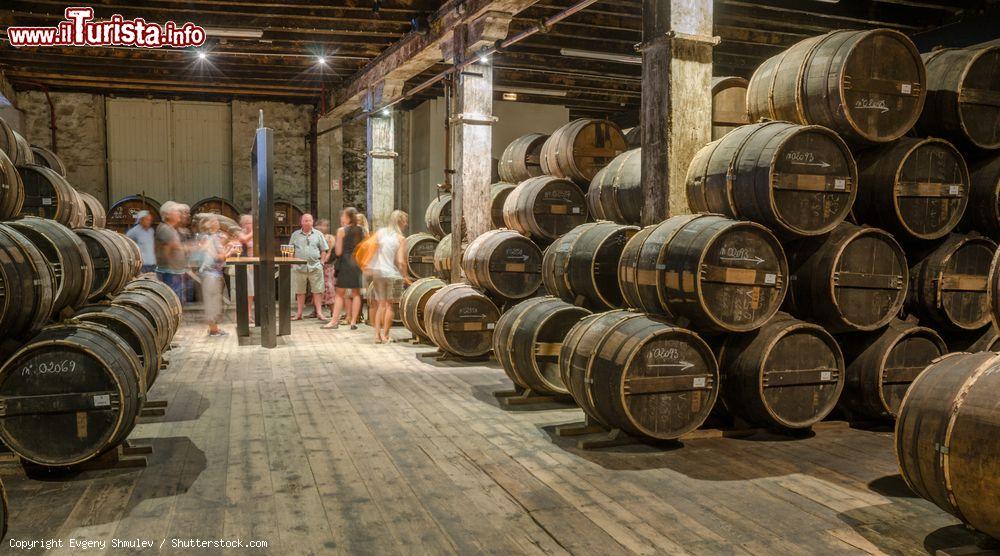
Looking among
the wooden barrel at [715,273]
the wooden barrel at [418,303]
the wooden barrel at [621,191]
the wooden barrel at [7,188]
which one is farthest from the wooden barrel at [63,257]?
the wooden barrel at [418,303]

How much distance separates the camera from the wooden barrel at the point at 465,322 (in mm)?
8219

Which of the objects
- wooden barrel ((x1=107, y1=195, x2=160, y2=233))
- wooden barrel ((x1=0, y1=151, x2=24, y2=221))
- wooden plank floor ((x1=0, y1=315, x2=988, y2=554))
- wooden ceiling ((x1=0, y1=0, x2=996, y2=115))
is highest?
wooden ceiling ((x1=0, y1=0, x2=996, y2=115))

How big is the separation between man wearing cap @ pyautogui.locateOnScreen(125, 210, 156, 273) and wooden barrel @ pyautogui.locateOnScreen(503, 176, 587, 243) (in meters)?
5.00

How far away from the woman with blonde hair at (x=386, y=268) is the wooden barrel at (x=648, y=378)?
16.9ft

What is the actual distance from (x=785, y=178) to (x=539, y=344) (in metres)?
2.26

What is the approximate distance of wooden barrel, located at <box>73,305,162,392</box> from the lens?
542cm

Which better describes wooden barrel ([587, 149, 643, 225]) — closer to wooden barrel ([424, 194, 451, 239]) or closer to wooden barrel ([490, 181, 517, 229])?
wooden barrel ([490, 181, 517, 229])

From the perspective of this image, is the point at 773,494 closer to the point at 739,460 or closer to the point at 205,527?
the point at 739,460

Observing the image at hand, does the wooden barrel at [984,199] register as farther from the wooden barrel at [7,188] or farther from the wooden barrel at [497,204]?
the wooden barrel at [7,188]

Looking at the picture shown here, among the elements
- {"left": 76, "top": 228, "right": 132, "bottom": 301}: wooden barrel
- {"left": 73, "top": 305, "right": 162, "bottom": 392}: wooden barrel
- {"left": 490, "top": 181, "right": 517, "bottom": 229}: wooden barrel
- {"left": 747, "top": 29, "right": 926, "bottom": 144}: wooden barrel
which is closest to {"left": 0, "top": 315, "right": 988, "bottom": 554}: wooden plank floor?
{"left": 73, "top": 305, "right": 162, "bottom": 392}: wooden barrel

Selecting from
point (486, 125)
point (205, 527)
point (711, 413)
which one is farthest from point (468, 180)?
point (205, 527)

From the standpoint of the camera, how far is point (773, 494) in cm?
392

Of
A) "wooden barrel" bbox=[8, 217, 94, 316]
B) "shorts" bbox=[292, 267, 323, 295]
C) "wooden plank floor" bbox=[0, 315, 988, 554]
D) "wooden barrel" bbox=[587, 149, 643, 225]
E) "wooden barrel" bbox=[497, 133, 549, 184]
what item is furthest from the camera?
"shorts" bbox=[292, 267, 323, 295]

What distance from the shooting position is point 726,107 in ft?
20.3
